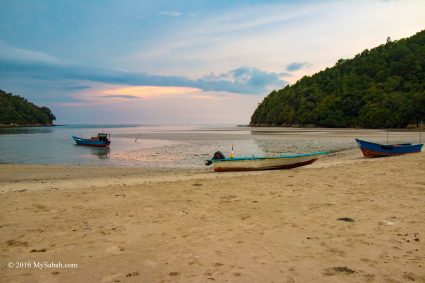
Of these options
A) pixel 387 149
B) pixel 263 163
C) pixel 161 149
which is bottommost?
pixel 161 149

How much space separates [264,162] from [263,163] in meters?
0.09

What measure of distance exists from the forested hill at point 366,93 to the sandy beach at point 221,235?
96.1 metres

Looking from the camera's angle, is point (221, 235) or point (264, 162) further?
point (264, 162)

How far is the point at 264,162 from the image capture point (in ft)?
60.5

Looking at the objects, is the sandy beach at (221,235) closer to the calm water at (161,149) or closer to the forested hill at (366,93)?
the calm water at (161,149)

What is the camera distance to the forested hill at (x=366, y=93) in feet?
320

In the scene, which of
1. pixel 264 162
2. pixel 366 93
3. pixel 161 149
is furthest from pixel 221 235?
pixel 366 93

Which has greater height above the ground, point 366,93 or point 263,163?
point 366,93

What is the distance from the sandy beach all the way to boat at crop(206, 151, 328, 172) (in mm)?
6799

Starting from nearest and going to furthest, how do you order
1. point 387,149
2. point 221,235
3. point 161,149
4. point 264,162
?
point 221,235 → point 264,162 → point 387,149 → point 161,149

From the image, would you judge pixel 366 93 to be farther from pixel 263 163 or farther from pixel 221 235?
pixel 221 235

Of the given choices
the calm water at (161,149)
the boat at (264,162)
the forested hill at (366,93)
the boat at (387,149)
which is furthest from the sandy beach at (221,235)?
the forested hill at (366,93)

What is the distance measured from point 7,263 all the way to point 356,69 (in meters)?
152

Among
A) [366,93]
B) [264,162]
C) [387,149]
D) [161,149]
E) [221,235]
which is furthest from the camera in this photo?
[366,93]
